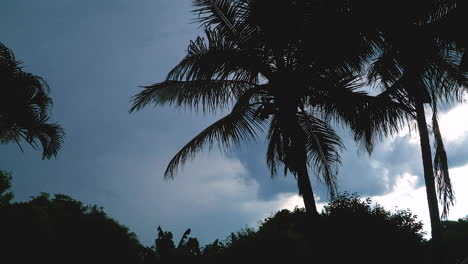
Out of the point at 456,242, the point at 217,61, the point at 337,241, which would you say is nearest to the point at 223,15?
the point at 217,61

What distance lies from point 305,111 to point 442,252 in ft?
16.7

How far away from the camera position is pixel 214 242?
815 centimetres

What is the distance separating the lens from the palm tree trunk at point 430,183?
7893 mm

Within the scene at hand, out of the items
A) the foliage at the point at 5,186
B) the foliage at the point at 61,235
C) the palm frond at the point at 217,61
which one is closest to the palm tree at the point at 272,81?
the palm frond at the point at 217,61

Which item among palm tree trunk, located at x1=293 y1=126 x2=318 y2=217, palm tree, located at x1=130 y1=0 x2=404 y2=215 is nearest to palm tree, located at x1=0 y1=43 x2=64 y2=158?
palm tree, located at x1=130 y1=0 x2=404 y2=215

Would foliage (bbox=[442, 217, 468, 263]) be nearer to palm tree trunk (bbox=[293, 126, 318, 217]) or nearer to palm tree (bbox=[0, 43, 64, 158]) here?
palm tree trunk (bbox=[293, 126, 318, 217])

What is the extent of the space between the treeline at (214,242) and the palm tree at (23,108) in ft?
7.14

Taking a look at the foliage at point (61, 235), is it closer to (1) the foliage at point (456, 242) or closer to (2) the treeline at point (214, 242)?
(2) the treeline at point (214, 242)

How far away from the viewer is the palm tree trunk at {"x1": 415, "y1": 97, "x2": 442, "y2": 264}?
789cm

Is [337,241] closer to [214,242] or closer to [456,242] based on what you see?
[214,242]

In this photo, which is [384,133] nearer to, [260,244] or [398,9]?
[398,9]

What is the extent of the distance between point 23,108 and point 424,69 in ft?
35.2

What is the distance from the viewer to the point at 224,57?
929cm

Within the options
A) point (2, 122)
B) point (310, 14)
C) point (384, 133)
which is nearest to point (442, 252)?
point (384, 133)
